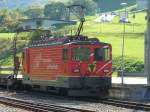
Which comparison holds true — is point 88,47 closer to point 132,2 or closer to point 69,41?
point 69,41

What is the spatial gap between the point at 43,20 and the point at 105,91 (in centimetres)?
7677

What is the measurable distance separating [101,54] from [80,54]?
1129 millimetres

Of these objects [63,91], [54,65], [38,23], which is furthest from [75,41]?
[38,23]

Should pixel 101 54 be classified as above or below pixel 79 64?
above

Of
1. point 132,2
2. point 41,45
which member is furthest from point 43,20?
point 132,2

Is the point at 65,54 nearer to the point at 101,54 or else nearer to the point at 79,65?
the point at 79,65

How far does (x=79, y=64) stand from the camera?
2488 cm

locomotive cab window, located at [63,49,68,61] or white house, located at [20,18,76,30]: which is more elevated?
white house, located at [20,18,76,30]

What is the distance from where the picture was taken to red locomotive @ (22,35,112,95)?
81.0 feet

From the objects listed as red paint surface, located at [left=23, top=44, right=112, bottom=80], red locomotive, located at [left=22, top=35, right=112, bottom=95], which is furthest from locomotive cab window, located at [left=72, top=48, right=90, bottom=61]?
red paint surface, located at [left=23, top=44, right=112, bottom=80]

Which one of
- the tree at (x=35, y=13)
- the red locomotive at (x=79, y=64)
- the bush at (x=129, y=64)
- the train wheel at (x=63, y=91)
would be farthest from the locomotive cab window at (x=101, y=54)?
the tree at (x=35, y=13)

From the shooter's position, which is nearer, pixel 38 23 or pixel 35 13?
pixel 38 23

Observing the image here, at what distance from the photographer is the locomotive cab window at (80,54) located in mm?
24875

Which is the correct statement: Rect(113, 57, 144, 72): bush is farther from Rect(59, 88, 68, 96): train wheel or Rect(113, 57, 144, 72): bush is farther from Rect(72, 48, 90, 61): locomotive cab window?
Rect(72, 48, 90, 61): locomotive cab window
